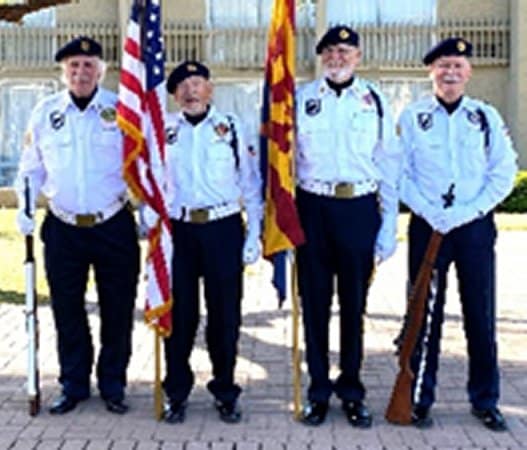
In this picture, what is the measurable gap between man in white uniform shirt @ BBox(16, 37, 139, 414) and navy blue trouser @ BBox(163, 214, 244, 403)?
43 centimetres

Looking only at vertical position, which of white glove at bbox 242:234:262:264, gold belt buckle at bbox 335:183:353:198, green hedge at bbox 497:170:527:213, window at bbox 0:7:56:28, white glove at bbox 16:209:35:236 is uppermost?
window at bbox 0:7:56:28

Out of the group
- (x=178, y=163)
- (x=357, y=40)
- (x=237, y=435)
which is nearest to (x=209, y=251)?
(x=178, y=163)

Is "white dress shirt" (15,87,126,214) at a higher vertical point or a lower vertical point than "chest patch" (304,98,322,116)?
lower

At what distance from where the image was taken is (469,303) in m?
6.07

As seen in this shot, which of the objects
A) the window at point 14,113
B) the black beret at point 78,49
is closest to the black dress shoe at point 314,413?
the black beret at point 78,49

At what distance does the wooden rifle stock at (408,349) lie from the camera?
19.8 feet

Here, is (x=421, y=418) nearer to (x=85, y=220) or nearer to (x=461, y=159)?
(x=461, y=159)

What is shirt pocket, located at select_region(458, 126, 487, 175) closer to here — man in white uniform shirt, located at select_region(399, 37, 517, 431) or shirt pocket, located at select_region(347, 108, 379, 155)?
man in white uniform shirt, located at select_region(399, 37, 517, 431)

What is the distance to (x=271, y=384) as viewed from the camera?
7.11m

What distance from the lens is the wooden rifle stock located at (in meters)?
6.03

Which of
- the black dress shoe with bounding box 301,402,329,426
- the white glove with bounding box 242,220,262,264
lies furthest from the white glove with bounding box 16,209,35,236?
the black dress shoe with bounding box 301,402,329,426

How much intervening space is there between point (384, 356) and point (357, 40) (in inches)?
114

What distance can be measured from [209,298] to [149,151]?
0.94 m

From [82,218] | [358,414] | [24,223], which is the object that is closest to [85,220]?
[82,218]
